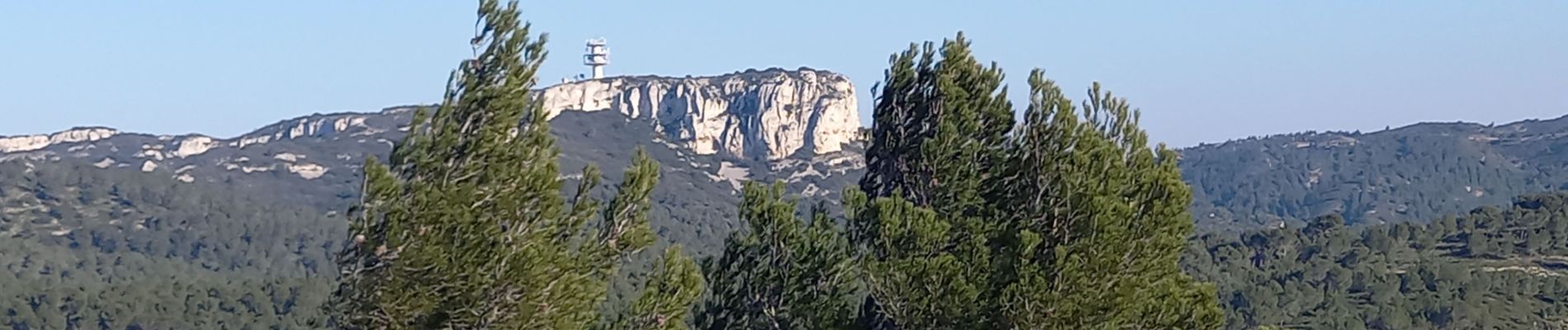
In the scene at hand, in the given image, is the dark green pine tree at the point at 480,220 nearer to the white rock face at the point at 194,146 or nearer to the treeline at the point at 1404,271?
the treeline at the point at 1404,271

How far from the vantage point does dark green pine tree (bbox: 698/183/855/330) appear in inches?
637

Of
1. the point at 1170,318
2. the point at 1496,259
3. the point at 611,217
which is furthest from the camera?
the point at 1496,259

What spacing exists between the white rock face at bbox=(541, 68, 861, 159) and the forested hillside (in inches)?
1579

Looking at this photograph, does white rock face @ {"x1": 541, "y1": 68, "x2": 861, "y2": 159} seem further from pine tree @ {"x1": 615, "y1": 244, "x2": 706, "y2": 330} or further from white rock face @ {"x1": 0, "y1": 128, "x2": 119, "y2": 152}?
pine tree @ {"x1": 615, "y1": 244, "x2": 706, "y2": 330}

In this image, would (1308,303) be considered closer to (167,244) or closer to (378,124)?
(167,244)

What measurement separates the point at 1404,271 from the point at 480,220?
62347 millimetres

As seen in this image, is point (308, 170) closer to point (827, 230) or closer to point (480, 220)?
point (827, 230)

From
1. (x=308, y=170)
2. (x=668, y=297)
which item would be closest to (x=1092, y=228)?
(x=668, y=297)

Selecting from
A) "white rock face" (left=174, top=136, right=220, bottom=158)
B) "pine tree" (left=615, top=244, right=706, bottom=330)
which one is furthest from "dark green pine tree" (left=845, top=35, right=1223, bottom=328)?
"white rock face" (left=174, top=136, right=220, bottom=158)

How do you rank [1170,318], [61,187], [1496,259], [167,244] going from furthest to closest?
[61,187], [167,244], [1496,259], [1170,318]

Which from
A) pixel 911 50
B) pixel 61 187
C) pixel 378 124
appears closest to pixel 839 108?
pixel 378 124

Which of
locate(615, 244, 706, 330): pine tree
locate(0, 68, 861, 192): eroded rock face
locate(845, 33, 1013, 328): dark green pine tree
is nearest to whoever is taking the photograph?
locate(615, 244, 706, 330): pine tree

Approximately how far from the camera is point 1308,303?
64000mm

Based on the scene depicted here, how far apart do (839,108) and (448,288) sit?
530 ft
